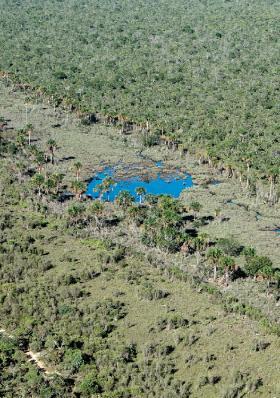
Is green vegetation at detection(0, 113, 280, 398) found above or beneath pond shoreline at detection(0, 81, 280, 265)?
beneath

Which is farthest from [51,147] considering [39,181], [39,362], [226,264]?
[39,362]

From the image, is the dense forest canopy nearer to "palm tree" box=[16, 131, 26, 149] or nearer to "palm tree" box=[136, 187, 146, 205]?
"palm tree" box=[136, 187, 146, 205]

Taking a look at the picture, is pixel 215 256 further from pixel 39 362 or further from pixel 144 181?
pixel 144 181

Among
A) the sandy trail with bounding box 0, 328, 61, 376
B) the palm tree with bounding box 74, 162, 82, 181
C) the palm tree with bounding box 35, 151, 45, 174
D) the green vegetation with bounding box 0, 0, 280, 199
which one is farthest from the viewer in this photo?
the green vegetation with bounding box 0, 0, 280, 199

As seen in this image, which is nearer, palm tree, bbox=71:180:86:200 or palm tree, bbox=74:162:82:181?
palm tree, bbox=71:180:86:200

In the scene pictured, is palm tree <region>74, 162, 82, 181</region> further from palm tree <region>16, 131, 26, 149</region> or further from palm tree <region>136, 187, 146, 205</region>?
palm tree <region>16, 131, 26, 149</region>

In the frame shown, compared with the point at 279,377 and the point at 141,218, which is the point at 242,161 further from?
the point at 279,377

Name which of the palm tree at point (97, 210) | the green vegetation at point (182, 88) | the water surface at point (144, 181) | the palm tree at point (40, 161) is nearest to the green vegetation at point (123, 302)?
the palm tree at point (97, 210)

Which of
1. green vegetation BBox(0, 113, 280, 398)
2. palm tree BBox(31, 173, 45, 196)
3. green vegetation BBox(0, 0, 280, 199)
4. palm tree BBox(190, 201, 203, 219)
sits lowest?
green vegetation BBox(0, 113, 280, 398)

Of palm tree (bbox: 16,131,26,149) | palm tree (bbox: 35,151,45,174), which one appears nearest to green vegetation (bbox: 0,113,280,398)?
palm tree (bbox: 35,151,45,174)

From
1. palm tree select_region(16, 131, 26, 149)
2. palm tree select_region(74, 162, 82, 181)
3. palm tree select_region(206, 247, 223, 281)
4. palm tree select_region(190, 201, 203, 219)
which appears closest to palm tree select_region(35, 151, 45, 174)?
palm tree select_region(74, 162, 82, 181)

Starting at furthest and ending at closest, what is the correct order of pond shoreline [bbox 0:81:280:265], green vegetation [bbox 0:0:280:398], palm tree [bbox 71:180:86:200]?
palm tree [bbox 71:180:86:200], pond shoreline [bbox 0:81:280:265], green vegetation [bbox 0:0:280:398]
